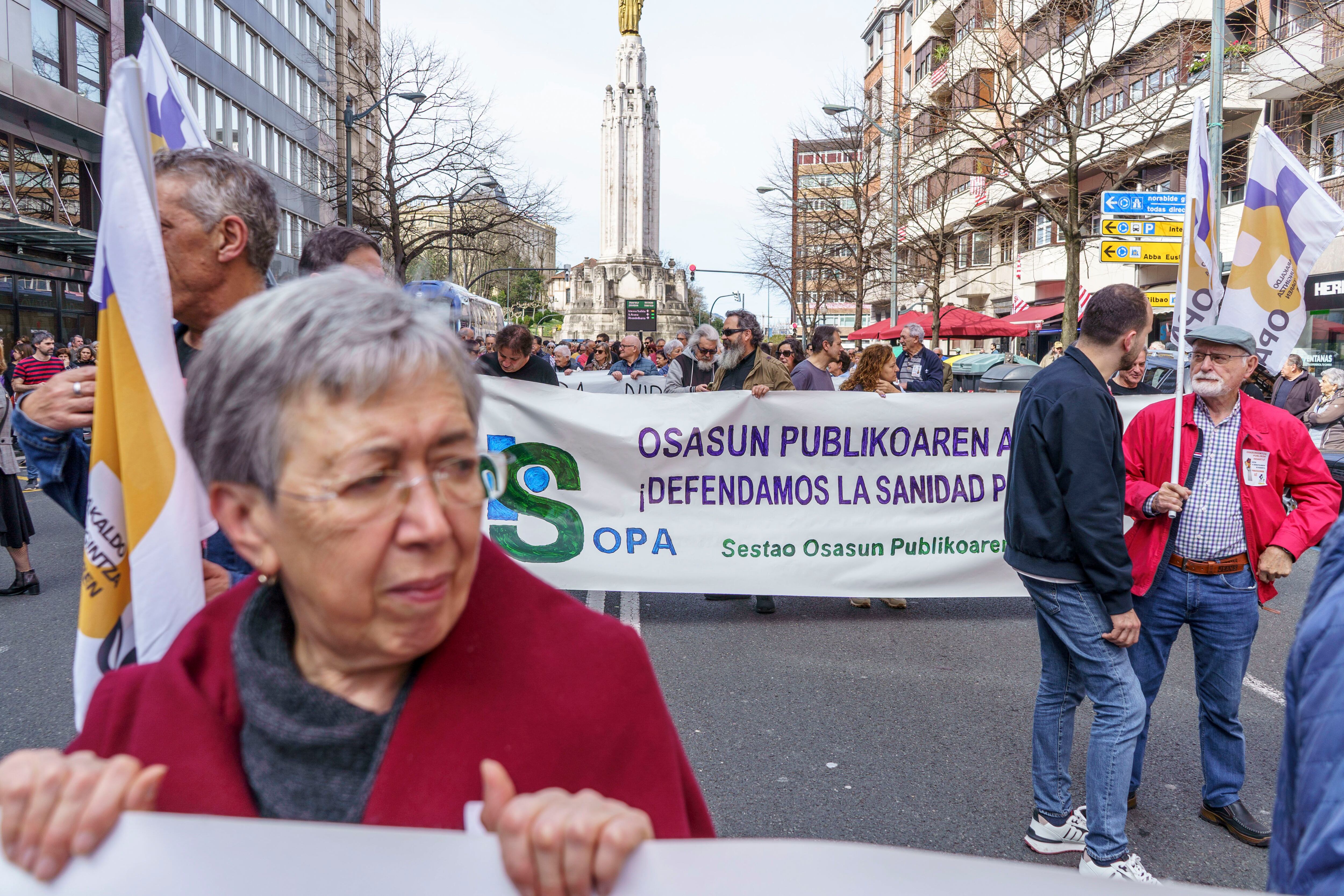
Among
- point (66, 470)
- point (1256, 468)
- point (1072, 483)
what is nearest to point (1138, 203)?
point (1256, 468)

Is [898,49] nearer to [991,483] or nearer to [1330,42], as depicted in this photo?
[1330,42]

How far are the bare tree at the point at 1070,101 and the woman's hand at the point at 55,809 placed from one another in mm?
17866

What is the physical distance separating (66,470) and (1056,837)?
11.2 feet

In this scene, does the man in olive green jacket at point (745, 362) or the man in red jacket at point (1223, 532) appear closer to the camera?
the man in red jacket at point (1223, 532)

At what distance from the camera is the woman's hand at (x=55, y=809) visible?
1130mm

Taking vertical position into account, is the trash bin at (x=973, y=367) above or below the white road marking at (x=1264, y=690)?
above

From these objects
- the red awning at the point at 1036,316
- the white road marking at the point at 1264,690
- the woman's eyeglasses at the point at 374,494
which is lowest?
the white road marking at the point at 1264,690

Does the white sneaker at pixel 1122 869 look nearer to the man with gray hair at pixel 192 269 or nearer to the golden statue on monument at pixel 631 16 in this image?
the man with gray hair at pixel 192 269

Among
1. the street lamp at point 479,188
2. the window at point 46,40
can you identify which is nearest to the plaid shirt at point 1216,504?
the street lamp at point 479,188

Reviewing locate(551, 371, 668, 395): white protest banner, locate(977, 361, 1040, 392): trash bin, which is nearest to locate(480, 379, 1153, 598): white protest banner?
locate(551, 371, 668, 395): white protest banner

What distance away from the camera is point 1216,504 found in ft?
12.3

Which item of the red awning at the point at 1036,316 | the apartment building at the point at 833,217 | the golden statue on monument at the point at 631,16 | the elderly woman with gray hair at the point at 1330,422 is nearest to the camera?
the elderly woman with gray hair at the point at 1330,422

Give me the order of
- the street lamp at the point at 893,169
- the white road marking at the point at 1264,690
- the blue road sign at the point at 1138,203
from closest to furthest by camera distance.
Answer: the white road marking at the point at 1264,690
the blue road sign at the point at 1138,203
the street lamp at the point at 893,169

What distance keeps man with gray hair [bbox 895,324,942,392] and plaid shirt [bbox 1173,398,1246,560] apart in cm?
571
